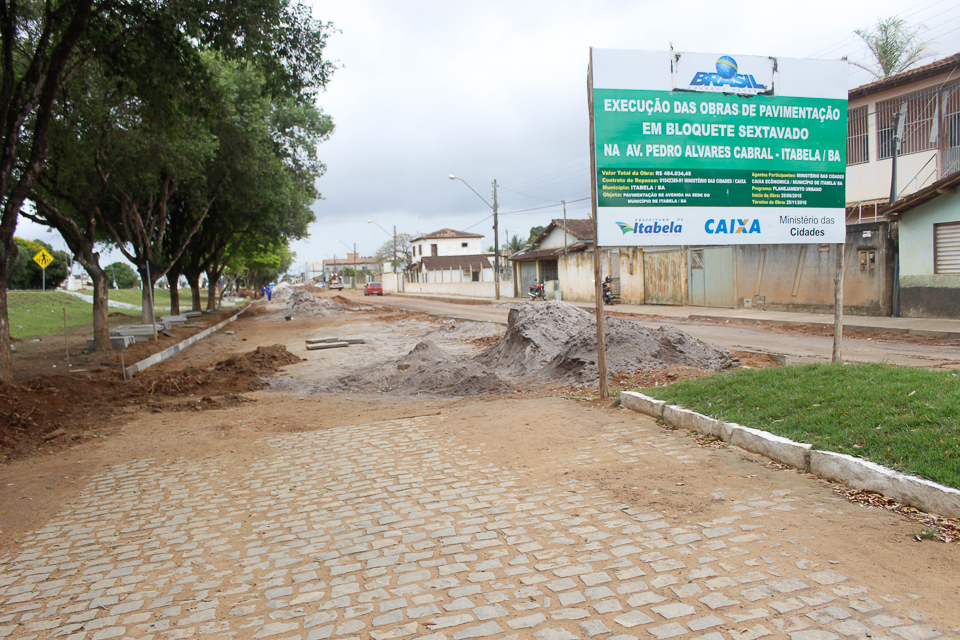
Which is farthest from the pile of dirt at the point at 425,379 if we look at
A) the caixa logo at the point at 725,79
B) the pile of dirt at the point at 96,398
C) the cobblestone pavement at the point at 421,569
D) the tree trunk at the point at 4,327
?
the caixa logo at the point at 725,79

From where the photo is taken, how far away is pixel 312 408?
8.87 metres

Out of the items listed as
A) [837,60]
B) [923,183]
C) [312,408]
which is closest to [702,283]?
[923,183]

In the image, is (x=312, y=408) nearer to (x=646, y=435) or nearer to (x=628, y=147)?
(x=646, y=435)

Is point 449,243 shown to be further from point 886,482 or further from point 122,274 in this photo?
point 886,482

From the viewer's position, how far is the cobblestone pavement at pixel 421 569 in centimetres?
295

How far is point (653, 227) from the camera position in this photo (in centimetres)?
789

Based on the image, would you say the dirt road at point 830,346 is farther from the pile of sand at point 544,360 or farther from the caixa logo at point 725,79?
the caixa logo at point 725,79

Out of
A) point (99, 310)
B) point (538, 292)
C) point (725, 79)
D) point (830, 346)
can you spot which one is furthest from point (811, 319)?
point (538, 292)

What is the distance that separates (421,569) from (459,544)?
37cm

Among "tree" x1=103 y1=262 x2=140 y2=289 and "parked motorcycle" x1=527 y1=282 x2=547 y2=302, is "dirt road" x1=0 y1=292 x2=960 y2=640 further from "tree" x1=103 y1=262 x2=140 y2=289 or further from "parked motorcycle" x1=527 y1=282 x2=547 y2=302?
"tree" x1=103 y1=262 x2=140 y2=289

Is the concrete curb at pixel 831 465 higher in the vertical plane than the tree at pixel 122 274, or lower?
lower

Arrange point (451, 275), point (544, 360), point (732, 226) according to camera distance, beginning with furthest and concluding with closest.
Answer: point (451, 275) → point (544, 360) → point (732, 226)

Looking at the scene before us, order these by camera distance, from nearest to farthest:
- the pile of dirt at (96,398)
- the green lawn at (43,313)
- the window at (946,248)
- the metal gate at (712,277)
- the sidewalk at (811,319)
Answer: the pile of dirt at (96,398) → the sidewalk at (811,319) → the window at (946,248) → the metal gate at (712,277) → the green lawn at (43,313)

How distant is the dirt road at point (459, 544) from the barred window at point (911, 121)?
20.7 m
